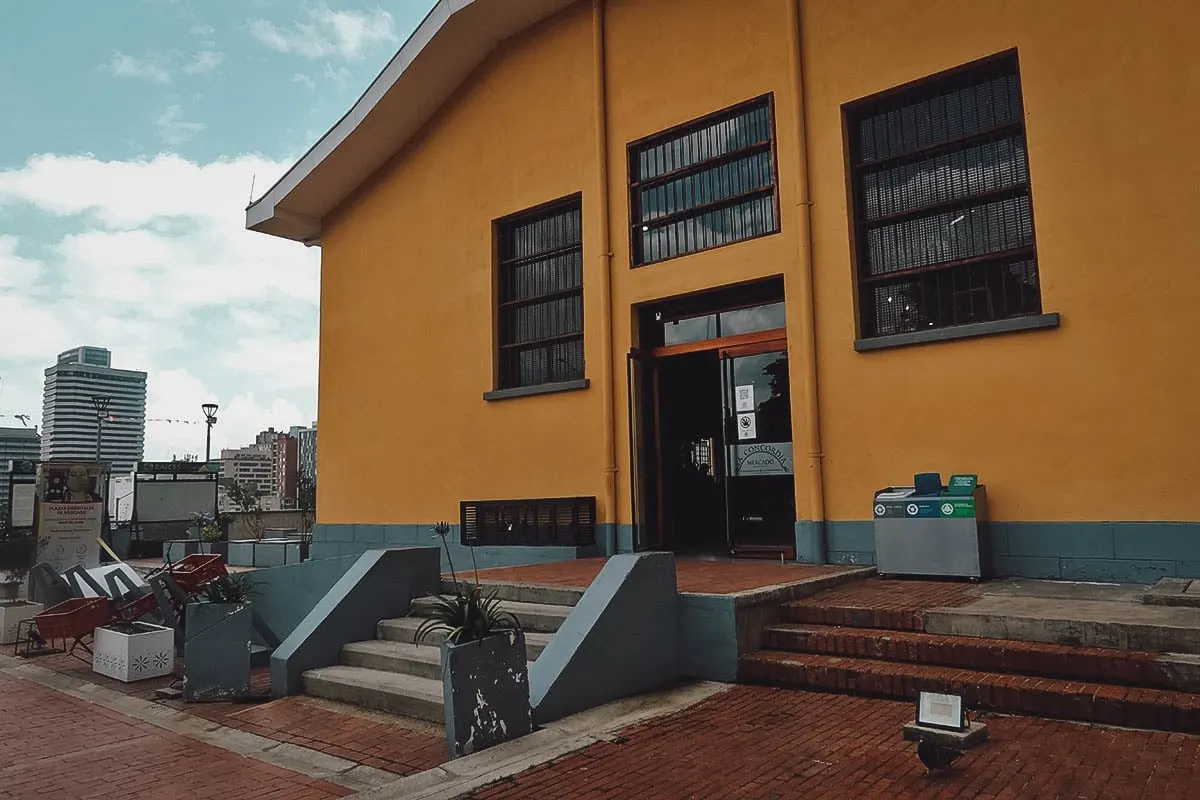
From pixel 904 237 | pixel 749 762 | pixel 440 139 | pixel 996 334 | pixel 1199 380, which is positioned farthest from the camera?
pixel 440 139

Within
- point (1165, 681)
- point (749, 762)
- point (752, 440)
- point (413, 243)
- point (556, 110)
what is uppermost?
point (556, 110)

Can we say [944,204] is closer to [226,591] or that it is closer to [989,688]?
[989,688]

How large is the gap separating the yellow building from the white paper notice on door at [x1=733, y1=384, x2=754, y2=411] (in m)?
0.04

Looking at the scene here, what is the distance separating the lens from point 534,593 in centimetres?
742

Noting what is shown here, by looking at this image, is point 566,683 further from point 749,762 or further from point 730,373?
point 730,373

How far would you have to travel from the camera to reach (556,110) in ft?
39.3

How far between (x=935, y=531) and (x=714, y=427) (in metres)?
3.86

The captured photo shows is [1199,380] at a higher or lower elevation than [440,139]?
lower

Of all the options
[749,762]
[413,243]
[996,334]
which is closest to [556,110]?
[413,243]

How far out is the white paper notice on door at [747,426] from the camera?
9734 millimetres

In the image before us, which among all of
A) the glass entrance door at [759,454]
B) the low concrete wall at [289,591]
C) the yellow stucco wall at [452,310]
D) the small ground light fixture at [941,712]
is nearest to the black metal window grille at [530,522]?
the yellow stucco wall at [452,310]

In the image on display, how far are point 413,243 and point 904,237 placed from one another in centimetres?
815

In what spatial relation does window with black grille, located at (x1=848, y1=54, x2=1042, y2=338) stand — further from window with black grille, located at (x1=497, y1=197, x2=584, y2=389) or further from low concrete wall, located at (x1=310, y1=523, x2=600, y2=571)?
low concrete wall, located at (x1=310, y1=523, x2=600, y2=571)

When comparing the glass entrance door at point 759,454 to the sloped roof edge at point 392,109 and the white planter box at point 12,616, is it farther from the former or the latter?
the white planter box at point 12,616
